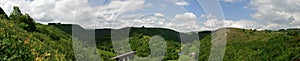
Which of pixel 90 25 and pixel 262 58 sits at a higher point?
pixel 90 25

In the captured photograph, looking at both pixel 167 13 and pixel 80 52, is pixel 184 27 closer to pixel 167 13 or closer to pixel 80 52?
pixel 167 13

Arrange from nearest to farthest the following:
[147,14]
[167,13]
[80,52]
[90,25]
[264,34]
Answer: [90,25], [167,13], [147,14], [80,52], [264,34]

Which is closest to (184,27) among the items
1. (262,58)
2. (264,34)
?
(262,58)

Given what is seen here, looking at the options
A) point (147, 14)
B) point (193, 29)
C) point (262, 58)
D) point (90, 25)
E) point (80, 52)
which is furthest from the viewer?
point (262, 58)

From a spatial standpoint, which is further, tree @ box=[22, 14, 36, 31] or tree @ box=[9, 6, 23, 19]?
tree @ box=[9, 6, 23, 19]

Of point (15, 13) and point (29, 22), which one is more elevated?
point (15, 13)

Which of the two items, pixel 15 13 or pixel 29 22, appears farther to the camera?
pixel 15 13

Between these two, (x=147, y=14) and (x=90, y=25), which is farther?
(x=147, y=14)

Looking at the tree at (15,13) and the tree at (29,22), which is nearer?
the tree at (29,22)

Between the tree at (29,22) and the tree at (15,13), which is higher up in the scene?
the tree at (15,13)

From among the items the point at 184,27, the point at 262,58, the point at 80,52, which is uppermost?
the point at 184,27

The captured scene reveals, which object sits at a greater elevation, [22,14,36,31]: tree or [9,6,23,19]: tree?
[9,6,23,19]: tree
